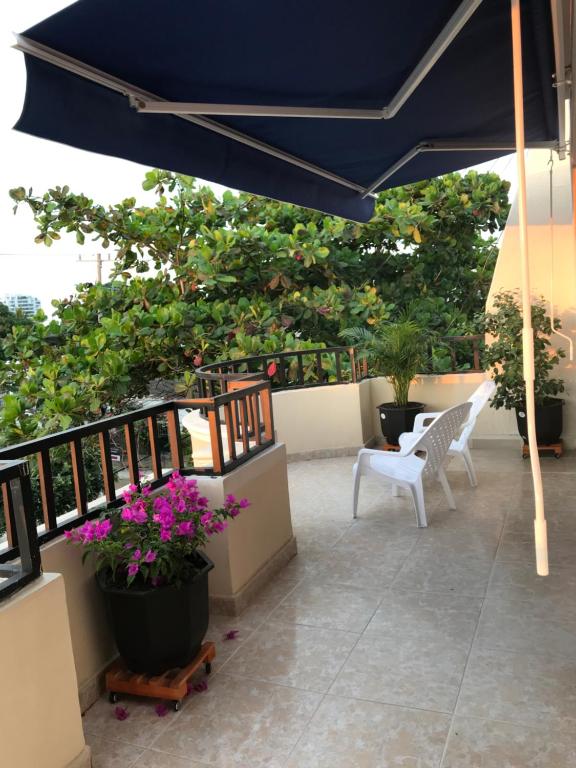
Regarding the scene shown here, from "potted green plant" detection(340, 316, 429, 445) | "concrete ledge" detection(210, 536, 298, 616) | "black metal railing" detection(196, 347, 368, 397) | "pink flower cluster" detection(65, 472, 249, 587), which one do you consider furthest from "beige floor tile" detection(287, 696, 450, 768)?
"potted green plant" detection(340, 316, 429, 445)

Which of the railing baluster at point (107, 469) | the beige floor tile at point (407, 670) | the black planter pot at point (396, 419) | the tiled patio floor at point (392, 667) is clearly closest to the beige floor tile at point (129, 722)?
the tiled patio floor at point (392, 667)

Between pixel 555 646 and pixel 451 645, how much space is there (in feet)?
1.48

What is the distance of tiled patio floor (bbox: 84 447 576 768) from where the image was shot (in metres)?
2.26

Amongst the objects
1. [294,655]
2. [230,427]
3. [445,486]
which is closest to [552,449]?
[445,486]

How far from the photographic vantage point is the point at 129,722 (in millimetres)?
2512

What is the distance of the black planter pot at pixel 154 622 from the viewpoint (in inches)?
101

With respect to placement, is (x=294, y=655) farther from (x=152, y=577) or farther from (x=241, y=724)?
(x=152, y=577)

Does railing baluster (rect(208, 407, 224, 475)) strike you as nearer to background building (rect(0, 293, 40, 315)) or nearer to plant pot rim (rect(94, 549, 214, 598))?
plant pot rim (rect(94, 549, 214, 598))

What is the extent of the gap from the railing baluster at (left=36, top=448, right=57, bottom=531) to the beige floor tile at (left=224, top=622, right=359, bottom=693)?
3.39 feet

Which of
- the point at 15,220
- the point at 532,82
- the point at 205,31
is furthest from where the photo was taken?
the point at 15,220

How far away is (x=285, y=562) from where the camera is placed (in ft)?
13.1

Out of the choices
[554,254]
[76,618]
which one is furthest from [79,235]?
[76,618]

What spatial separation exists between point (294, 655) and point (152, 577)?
834 mm

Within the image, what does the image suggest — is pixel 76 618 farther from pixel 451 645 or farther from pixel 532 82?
pixel 532 82
